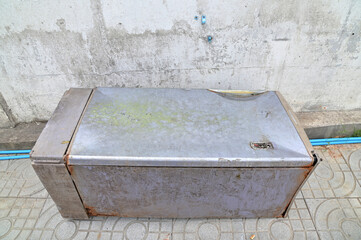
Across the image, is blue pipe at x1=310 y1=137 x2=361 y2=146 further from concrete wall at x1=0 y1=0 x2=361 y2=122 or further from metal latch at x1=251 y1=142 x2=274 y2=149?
metal latch at x1=251 y1=142 x2=274 y2=149

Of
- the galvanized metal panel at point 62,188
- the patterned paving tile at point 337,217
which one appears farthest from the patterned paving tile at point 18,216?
the patterned paving tile at point 337,217

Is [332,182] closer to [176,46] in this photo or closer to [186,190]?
[186,190]

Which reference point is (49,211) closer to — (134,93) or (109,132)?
(109,132)

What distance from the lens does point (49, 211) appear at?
Answer: 214cm

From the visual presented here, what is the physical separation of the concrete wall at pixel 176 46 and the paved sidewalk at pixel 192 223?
1062 millimetres

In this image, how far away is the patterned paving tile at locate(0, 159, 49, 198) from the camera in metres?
2.28

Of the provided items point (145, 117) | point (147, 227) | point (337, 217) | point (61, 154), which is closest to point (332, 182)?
point (337, 217)

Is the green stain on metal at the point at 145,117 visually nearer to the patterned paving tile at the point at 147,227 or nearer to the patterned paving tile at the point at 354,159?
the patterned paving tile at the point at 147,227

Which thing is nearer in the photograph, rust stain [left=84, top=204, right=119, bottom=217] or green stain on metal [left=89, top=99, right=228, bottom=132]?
green stain on metal [left=89, top=99, right=228, bottom=132]

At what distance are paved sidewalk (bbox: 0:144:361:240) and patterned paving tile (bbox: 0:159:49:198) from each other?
10mm

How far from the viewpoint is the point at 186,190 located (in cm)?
172

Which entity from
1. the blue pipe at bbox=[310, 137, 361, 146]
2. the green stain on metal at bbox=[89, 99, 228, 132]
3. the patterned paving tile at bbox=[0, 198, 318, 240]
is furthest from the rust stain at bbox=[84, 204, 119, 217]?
the blue pipe at bbox=[310, 137, 361, 146]

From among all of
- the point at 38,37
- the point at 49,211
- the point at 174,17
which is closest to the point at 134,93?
the point at 174,17

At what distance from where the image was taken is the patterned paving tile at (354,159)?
8.07ft
